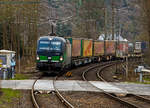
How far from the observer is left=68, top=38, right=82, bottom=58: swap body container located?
26661mm

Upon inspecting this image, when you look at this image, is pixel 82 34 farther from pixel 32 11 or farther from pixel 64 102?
pixel 64 102

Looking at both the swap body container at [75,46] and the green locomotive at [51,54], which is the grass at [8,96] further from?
the swap body container at [75,46]

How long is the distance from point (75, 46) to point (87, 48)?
514 cm

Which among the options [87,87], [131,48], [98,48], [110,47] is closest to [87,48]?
[98,48]

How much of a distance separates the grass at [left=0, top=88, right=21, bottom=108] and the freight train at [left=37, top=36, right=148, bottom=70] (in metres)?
7.17

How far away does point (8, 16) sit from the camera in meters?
27.7

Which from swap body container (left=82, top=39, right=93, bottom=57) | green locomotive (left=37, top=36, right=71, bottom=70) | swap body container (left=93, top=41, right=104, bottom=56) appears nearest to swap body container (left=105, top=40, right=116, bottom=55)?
swap body container (left=93, top=41, right=104, bottom=56)

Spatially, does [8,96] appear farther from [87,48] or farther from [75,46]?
[87,48]

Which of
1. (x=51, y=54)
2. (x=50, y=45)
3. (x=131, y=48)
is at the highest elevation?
(x=50, y=45)

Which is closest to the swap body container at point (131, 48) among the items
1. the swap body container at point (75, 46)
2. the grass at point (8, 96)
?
the swap body container at point (75, 46)

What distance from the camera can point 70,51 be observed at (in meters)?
24.8

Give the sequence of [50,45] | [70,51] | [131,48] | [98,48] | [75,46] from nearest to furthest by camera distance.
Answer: [50,45]
[70,51]
[75,46]
[98,48]
[131,48]

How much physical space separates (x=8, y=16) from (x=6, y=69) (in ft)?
35.6

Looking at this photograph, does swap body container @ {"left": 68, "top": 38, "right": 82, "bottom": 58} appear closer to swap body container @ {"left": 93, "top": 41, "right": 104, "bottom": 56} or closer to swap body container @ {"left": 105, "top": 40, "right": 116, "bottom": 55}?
swap body container @ {"left": 93, "top": 41, "right": 104, "bottom": 56}
